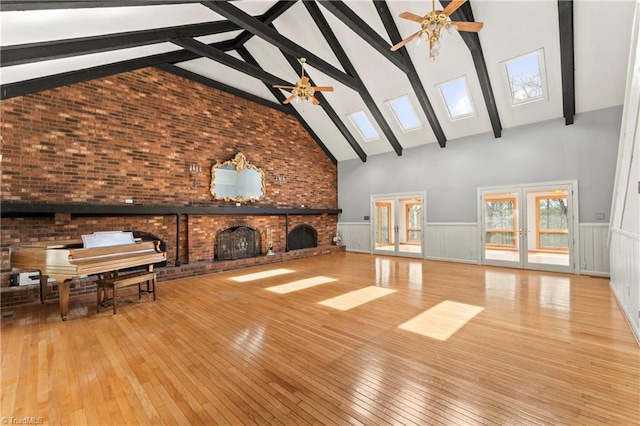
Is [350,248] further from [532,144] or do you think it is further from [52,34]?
[52,34]

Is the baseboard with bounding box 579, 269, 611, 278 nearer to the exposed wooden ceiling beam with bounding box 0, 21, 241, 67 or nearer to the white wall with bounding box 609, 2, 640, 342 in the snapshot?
the white wall with bounding box 609, 2, 640, 342

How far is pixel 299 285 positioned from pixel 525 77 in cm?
636

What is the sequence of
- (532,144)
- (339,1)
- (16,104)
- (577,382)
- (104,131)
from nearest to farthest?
(577,382)
(16,104)
(339,1)
(104,131)
(532,144)

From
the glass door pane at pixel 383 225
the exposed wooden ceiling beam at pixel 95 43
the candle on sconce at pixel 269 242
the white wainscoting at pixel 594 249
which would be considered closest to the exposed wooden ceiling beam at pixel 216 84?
the exposed wooden ceiling beam at pixel 95 43

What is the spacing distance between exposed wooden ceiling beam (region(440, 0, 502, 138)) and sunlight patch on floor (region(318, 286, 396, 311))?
483 centimetres

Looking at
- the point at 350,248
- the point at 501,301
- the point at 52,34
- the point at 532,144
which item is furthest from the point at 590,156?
the point at 52,34

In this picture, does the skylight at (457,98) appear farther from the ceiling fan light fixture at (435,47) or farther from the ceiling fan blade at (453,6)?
the ceiling fan blade at (453,6)

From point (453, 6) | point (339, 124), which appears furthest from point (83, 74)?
point (453, 6)

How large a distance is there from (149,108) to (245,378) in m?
5.95

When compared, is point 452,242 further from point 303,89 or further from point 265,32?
point 265,32

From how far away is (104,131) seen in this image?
511 centimetres

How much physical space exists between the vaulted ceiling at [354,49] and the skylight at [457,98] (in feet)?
0.45

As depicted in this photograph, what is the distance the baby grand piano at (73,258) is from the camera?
126 inches

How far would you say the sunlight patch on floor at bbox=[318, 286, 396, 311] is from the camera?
3807 millimetres
